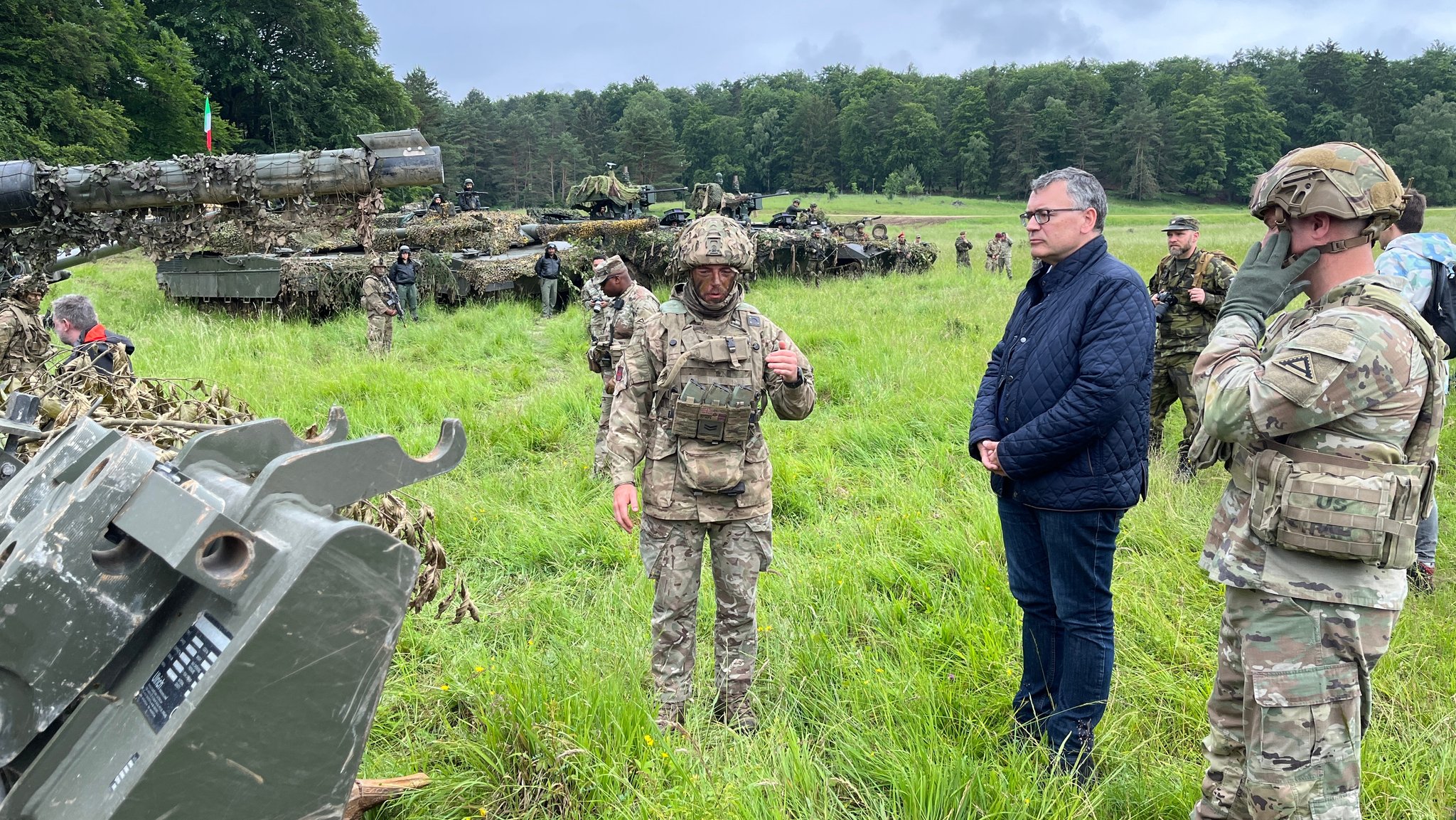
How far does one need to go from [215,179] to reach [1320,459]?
3657 mm

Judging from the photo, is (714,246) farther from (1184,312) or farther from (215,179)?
(1184,312)

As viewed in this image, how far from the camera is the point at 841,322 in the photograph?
11.6m

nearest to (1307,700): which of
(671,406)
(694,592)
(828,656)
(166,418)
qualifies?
(828,656)

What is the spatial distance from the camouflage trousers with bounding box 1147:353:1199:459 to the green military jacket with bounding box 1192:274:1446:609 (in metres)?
3.86

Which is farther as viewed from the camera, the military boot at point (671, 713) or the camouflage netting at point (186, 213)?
the camouflage netting at point (186, 213)

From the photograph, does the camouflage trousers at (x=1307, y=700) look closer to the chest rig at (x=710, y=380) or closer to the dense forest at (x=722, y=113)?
the chest rig at (x=710, y=380)

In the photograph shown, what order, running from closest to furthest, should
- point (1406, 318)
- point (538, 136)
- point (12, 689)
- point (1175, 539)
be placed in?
point (12, 689) → point (1406, 318) → point (1175, 539) → point (538, 136)

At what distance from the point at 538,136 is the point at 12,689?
67681 mm

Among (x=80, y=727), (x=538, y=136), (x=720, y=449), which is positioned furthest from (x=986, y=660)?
(x=538, y=136)

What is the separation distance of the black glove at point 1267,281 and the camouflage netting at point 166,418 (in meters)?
2.11

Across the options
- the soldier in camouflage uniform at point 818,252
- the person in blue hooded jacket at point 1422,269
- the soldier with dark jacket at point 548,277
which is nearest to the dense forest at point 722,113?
the soldier with dark jacket at point 548,277

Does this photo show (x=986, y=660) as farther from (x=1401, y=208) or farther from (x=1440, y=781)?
(x=1401, y=208)

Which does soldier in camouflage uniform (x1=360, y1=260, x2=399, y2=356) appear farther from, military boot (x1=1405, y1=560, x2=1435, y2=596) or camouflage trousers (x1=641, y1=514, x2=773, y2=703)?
military boot (x1=1405, y1=560, x2=1435, y2=596)

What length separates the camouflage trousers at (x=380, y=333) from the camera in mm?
10789
